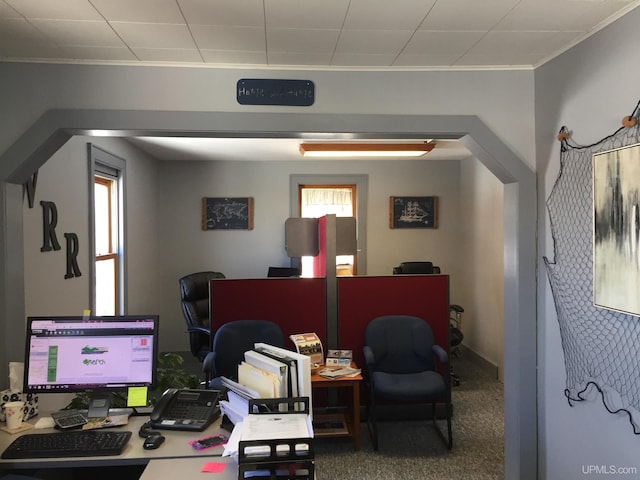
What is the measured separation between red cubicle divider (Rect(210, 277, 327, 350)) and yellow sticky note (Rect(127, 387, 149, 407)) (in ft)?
5.88

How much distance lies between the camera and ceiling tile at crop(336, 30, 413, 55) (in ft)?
7.09

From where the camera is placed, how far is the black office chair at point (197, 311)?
4.57 meters

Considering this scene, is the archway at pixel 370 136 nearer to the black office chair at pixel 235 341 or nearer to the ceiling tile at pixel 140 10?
the ceiling tile at pixel 140 10

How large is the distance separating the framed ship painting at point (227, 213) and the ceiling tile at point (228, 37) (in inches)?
148

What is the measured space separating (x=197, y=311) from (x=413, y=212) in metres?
3.02

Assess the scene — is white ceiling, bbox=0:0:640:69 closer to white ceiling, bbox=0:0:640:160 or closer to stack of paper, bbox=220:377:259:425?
white ceiling, bbox=0:0:640:160

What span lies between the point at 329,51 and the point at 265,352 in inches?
59.5

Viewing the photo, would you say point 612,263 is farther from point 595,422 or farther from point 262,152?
point 262,152

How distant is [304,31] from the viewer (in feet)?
7.02

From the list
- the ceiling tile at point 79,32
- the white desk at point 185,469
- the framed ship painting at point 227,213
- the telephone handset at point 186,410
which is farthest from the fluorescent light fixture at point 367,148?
the white desk at point 185,469

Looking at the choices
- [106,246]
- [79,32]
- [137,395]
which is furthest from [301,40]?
[106,246]

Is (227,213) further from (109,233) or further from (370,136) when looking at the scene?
(370,136)

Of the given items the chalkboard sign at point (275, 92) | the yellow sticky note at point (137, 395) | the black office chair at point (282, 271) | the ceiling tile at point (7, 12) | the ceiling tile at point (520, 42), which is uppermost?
the ceiling tile at point (520, 42)

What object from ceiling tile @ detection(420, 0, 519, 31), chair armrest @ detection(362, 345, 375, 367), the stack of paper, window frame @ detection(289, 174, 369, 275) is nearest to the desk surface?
the stack of paper
